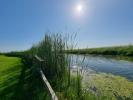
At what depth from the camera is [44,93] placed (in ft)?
26.0

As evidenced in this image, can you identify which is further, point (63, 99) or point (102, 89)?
point (102, 89)

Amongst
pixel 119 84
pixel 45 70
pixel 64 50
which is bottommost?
pixel 119 84

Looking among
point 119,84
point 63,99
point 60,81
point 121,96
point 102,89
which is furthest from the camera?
point 119,84

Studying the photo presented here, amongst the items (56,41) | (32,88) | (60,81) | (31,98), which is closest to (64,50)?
(56,41)

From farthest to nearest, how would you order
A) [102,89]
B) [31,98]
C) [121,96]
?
[102,89]
[121,96]
[31,98]

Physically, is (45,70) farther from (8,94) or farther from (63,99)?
(63,99)

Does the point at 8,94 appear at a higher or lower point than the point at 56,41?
lower

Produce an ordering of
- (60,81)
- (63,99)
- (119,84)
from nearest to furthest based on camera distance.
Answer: (63,99), (60,81), (119,84)

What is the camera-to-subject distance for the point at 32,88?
912 centimetres

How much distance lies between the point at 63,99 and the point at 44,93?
3.73 feet

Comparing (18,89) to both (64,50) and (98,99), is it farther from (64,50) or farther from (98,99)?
(98,99)

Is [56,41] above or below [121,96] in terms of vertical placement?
above

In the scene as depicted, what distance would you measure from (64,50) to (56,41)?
722 mm

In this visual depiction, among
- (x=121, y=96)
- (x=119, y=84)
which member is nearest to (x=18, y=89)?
(x=121, y=96)
